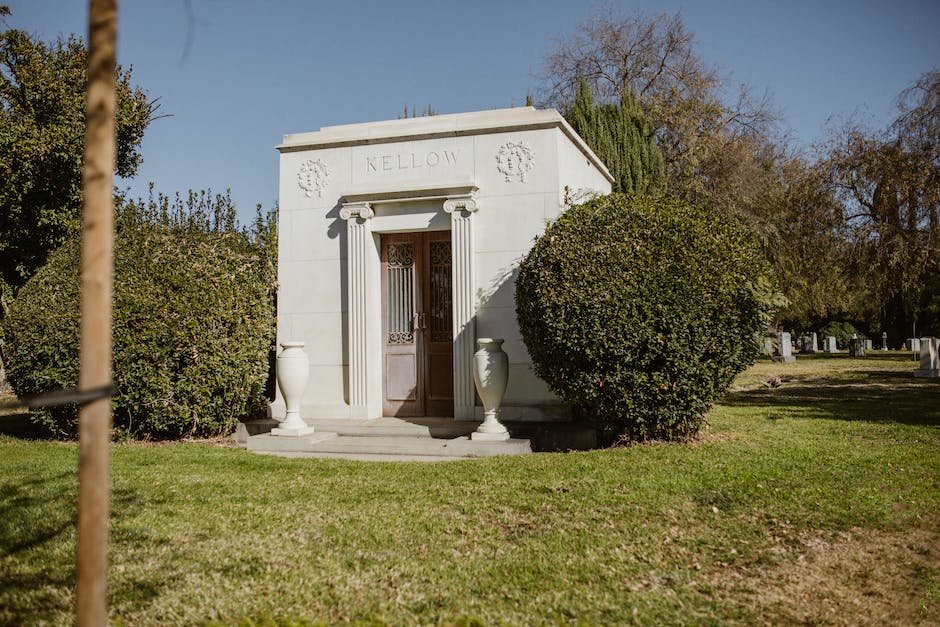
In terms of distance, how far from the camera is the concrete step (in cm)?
778

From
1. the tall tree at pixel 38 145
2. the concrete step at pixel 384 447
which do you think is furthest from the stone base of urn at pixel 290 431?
the tall tree at pixel 38 145

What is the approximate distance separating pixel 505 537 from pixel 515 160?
5.70 m

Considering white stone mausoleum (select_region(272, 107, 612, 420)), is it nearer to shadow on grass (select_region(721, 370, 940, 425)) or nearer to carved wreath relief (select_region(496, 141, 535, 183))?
carved wreath relief (select_region(496, 141, 535, 183))

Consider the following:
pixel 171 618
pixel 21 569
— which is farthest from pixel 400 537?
pixel 21 569

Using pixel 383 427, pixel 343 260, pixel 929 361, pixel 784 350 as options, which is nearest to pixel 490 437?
pixel 383 427

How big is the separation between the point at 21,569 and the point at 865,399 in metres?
13.1

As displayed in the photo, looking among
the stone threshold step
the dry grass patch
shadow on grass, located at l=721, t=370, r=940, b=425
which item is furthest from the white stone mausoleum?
shadow on grass, located at l=721, t=370, r=940, b=425

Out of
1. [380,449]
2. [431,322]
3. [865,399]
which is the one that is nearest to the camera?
[380,449]

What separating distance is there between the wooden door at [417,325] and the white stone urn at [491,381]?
61.6 inches

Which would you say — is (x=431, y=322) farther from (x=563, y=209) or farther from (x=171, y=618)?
(x=171, y=618)

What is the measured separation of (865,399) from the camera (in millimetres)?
12609

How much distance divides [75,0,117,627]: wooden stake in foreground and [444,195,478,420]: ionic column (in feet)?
23.5

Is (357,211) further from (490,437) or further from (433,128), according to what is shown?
(490,437)

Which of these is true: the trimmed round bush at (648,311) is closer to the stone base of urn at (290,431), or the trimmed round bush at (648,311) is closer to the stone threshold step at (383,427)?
the stone threshold step at (383,427)
